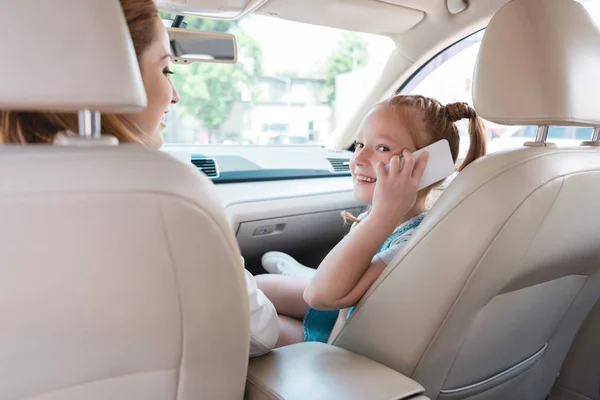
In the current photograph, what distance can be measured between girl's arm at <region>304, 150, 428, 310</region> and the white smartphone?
41mm

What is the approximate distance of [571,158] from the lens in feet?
4.24

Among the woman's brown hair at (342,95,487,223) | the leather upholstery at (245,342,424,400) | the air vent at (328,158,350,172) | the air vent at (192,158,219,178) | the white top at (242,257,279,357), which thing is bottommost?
the air vent at (328,158,350,172)

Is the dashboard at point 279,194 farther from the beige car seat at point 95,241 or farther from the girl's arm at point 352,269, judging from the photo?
the beige car seat at point 95,241

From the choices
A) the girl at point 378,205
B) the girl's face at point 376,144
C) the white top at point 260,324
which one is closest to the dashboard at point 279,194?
the girl at point 378,205

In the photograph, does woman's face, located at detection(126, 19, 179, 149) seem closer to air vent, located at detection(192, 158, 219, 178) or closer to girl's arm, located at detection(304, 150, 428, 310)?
girl's arm, located at detection(304, 150, 428, 310)

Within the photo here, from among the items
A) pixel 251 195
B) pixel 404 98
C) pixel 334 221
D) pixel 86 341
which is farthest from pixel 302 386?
pixel 334 221

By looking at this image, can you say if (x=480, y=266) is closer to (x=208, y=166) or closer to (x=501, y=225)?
(x=501, y=225)

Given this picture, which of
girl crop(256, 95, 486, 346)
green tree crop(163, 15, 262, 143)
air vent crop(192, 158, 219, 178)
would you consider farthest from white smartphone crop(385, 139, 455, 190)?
green tree crop(163, 15, 262, 143)

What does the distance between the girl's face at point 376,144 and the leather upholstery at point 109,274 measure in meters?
0.83

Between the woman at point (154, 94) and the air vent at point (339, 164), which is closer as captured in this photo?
the woman at point (154, 94)

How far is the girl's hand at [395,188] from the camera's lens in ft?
4.75

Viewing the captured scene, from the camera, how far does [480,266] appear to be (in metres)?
1.22

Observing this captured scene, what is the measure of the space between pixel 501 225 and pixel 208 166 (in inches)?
69.5

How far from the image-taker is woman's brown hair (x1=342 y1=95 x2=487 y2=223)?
1628 millimetres
